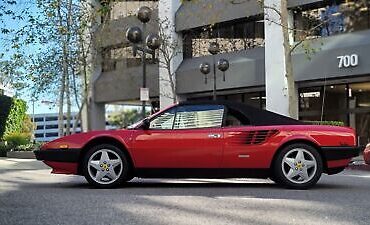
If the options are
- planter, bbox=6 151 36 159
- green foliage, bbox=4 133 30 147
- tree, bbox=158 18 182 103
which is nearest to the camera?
planter, bbox=6 151 36 159

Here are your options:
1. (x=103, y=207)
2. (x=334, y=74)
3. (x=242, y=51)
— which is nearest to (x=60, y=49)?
(x=242, y=51)

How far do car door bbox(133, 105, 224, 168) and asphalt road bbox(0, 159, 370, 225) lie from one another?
1.36ft

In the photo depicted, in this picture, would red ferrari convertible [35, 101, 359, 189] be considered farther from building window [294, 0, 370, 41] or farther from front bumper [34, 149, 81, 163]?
building window [294, 0, 370, 41]

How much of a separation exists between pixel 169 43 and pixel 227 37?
3.28 metres

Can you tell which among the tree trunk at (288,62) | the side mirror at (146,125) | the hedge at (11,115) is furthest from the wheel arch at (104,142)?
the hedge at (11,115)

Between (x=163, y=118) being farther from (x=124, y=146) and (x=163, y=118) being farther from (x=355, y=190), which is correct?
(x=355, y=190)

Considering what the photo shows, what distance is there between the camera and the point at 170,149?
7.95 meters

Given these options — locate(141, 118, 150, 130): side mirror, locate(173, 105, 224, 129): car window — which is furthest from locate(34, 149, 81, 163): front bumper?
locate(173, 105, 224, 129): car window

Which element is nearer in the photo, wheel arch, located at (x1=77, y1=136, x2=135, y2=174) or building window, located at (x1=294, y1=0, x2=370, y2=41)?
wheel arch, located at (x1=77, y1=136, x2=135, y2=174)

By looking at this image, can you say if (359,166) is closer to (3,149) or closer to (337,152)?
(337,152)

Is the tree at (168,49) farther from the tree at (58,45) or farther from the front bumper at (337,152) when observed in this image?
the front bumper at (337,152)

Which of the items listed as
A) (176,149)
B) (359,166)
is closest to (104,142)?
(176,149)

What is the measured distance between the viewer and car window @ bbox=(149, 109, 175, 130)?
8.13m

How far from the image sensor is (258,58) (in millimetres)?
26406
